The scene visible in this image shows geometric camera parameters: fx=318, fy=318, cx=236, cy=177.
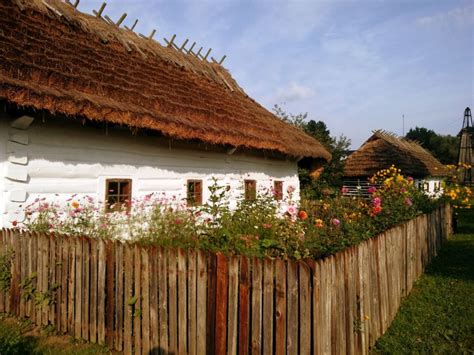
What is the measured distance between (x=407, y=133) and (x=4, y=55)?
90056 mm

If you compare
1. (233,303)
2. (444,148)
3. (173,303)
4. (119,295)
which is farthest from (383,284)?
(444,148)

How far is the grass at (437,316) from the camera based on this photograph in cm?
327

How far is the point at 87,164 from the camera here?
520 cm

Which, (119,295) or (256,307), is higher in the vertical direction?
(256,307)

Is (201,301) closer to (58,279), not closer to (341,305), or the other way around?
(341,305)

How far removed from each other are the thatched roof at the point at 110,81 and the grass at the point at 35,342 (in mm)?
2642

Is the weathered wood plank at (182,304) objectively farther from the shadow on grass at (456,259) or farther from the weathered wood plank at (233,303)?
the shadow on grass at (456,259)

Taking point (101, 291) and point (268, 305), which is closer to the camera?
point (268, 305)

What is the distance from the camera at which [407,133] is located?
80875 mm

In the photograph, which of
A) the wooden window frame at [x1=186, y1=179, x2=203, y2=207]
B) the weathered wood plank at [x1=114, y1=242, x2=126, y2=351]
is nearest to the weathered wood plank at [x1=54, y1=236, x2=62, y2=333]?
the weathered wood plank at [x1=114, y1=242, x2=126, y2=351]

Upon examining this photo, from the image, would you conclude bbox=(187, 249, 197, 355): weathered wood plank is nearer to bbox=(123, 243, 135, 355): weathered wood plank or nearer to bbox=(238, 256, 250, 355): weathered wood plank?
bbox=(238, 256, 250, 355): weathered wood plank

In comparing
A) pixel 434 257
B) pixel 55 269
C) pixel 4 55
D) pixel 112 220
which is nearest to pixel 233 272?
pixel 55 269

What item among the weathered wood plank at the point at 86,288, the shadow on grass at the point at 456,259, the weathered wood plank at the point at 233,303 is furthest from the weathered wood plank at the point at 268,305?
the shadow on grass at the point at 456,259

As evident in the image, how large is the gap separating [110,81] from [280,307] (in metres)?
5.19
